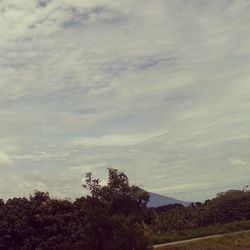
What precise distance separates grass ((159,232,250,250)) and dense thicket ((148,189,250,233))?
14554 millimetres

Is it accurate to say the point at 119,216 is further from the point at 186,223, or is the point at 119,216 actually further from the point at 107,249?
the point at 186,223

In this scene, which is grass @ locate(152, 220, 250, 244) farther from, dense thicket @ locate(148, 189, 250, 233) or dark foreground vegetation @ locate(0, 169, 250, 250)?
dense thicket @ locate(148, 189, 250, 233)

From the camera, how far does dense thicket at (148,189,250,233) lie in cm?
5819

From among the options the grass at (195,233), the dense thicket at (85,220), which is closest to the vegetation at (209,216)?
the grass at (195,233)

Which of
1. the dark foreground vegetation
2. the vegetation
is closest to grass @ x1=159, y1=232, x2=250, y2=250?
the dark foreground vegetation

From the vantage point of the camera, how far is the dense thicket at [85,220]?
2444 cm

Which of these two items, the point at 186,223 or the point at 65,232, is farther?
the point at 186,223

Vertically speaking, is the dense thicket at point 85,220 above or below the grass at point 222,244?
above

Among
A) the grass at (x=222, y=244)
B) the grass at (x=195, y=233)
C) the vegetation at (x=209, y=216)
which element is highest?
the vegetation at (x=209, y=216)

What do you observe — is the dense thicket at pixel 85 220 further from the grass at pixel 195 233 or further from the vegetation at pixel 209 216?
the vegetation at pixel 209 216

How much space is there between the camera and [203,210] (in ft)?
215

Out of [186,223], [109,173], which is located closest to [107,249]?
[109,173]

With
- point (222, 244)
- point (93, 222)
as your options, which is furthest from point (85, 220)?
point (222, 244)

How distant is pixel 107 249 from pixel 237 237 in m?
21.9
